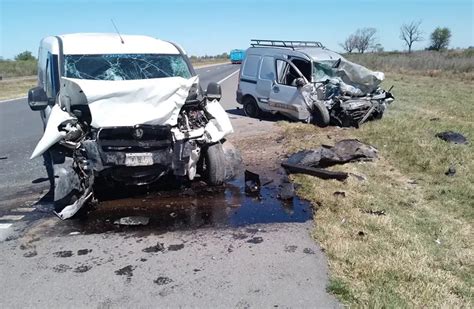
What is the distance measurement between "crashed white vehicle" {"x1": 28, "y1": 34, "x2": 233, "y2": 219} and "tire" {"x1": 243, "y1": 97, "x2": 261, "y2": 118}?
6906 millimetres

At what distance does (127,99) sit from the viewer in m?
5.62

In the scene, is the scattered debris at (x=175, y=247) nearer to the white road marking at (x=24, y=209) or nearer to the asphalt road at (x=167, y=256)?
the asphalt road at (x=167, y=256)

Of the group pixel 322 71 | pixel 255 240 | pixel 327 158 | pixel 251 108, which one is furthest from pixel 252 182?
pixel 251 108

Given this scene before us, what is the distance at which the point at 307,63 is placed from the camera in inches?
468

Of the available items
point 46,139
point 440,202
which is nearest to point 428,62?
point 440,202

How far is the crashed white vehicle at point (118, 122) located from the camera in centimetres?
533

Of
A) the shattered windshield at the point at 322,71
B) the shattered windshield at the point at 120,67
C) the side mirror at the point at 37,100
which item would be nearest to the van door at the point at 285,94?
the shattered windshield at the point at 322,71

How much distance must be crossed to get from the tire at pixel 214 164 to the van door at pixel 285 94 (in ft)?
18.6

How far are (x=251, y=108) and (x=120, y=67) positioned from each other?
7.61 meters

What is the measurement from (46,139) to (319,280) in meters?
3.54

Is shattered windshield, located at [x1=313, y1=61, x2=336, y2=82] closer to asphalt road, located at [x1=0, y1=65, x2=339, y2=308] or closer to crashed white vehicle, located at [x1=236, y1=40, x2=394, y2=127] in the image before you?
crashed white vehicle, located at [x1=236, y1=40, x2=394, y2=127]

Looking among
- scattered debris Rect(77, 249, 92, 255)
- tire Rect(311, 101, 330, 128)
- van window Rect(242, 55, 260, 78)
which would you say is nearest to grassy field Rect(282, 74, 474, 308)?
tire Rect(311, 101, 330, 128)

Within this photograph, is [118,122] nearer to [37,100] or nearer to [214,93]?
[37,100]

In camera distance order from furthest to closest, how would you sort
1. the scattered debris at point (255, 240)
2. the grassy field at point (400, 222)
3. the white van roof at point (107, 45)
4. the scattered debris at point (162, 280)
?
the white van roof at point (107, 45), the scattered debris at point (255, 240), the scattered debris at point (162, 280), the grassy field at point (400, 222)
